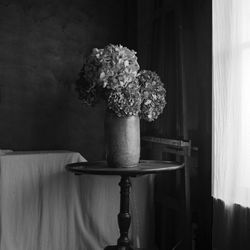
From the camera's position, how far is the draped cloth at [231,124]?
2006mm

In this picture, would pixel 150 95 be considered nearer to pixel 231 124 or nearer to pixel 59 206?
pixel 231 124

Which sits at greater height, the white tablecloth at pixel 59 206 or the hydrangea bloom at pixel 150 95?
the hydrangea bloom at pixel 150 95

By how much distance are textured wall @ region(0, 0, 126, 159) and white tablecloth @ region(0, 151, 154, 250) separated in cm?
45

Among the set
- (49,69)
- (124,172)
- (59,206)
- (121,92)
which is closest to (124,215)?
(124,172)

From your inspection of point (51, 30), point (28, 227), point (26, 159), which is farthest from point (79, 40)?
point (28, 227)

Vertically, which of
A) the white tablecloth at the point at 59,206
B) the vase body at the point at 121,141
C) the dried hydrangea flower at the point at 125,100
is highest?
the dried hydrangea flower at the point at 125,100

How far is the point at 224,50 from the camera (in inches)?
86.3

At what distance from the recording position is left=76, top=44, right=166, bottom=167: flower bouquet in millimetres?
2057

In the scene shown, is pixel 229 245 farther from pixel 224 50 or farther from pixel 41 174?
pixel 41 174

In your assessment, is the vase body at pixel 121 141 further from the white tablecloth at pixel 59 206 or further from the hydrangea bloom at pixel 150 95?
the white tablecloth at pixel 59 206

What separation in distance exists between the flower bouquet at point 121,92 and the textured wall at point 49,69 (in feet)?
3.44

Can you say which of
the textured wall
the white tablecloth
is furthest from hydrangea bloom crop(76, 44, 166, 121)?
the textured wall

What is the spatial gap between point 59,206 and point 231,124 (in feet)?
4.54

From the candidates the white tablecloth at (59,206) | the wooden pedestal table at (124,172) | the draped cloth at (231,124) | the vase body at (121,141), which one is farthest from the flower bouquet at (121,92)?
the white tablecloth at (59,206)
